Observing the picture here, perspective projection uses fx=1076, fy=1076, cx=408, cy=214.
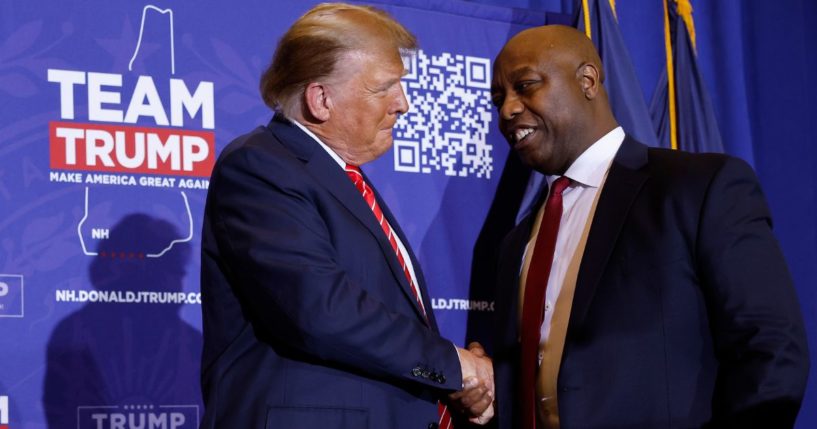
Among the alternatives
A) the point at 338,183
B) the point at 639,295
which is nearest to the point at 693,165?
the point at 639,295

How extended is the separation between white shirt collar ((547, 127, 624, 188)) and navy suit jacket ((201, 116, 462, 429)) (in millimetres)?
651

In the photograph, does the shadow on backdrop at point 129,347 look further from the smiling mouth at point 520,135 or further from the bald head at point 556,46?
the bald head at point 556,46

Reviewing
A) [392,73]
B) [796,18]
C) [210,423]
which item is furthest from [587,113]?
[796,18]

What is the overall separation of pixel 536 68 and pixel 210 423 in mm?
1326

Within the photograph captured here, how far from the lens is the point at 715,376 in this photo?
2600 millimetres

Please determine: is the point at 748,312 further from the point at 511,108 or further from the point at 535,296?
the point at 511,108

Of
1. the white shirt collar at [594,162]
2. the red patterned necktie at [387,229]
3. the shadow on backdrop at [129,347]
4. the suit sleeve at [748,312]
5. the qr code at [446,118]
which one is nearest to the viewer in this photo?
the suit sleeve at [748,312]

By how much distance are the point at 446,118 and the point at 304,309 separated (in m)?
1.90

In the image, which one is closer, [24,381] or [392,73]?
[392,73]

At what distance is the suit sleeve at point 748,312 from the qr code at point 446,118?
5.41 ft

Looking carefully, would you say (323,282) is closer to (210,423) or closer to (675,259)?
(210,423)

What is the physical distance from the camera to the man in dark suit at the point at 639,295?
8.09 ft

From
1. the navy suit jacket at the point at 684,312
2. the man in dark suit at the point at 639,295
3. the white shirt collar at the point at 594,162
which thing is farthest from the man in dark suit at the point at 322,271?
the white shirt collar at the point at 594,162

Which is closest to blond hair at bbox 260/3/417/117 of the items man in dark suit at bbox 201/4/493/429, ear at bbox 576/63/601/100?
man in dark suit at bbox 201/4/493/429
